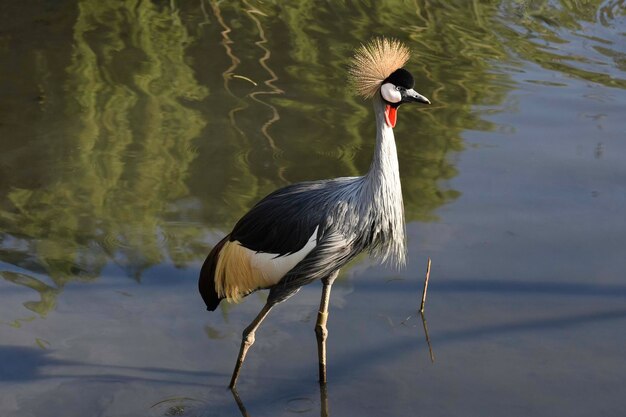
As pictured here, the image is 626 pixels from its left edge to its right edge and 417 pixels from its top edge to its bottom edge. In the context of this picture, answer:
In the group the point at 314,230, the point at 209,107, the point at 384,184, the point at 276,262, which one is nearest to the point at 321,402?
the point at 276,262

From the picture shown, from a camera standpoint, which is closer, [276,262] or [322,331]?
[276,262]

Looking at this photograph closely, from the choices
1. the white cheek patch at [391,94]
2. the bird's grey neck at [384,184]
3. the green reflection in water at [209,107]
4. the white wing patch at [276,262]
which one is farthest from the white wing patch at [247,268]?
the green reflection in water at [209,107]

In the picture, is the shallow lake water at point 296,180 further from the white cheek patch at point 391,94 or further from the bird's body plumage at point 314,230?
the white cheek patch at point 391,94

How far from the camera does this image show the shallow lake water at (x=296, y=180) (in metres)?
3.73

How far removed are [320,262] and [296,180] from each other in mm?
1792

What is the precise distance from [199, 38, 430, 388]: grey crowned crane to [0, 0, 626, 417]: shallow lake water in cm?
37

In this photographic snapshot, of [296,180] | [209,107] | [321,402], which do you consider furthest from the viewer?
[209,107]

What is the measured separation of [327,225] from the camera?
134 inches

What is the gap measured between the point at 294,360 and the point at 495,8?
15.4 feet

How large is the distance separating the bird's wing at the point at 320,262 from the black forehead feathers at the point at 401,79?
53 centimetres

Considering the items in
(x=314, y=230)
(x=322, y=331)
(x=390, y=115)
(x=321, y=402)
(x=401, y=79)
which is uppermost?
(x=401, y=79)

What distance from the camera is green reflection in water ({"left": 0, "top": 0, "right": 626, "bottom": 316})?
4707 mm

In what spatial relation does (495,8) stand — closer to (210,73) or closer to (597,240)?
(210,73)

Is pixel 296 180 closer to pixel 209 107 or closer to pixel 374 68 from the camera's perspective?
pixel 209 107
